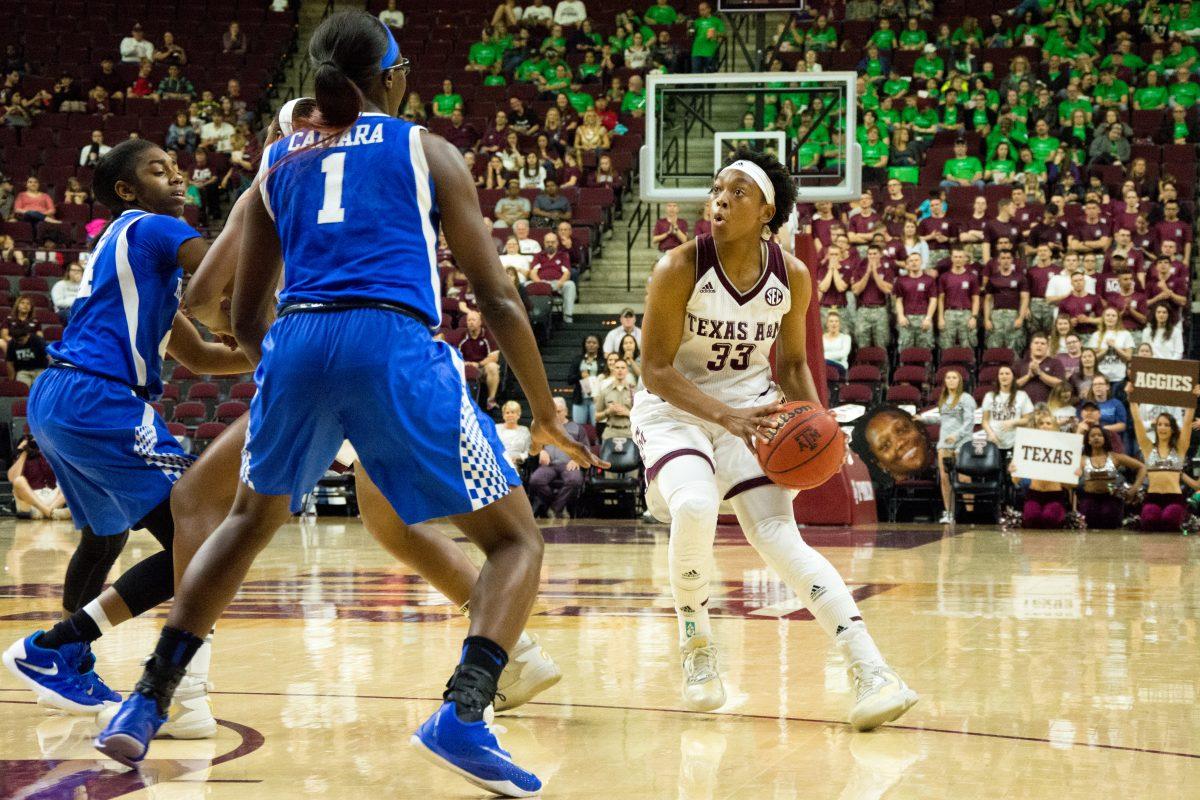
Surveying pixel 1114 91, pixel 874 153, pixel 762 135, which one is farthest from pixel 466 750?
pixel 1114 91

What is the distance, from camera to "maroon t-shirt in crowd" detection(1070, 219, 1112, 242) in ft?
49.3

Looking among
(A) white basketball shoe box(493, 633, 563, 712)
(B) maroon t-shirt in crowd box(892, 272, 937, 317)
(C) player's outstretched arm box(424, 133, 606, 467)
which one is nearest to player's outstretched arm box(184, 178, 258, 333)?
(C) player's outstretched arm box(424, 133, 606, 467)

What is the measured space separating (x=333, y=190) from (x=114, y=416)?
1.32m

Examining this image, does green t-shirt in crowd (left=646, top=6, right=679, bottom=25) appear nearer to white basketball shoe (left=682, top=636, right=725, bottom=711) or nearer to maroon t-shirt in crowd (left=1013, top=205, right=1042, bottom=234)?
maroon t-shirt in crowd (left=1013, top=205, right=1042, bottom=234)

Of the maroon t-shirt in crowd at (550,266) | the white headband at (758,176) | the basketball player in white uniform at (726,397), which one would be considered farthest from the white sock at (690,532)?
the maroon t-shirt in crowd at (550,266)

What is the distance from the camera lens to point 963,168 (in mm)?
16688

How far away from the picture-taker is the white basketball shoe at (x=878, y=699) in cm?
394

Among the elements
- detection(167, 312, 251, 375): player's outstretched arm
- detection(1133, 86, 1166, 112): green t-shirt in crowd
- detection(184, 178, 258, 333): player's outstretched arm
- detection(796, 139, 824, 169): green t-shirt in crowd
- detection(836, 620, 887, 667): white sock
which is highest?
detection(1133, 86, 1166, 112): green t-shirt in crowd

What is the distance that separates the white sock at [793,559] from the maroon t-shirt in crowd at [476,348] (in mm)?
10681

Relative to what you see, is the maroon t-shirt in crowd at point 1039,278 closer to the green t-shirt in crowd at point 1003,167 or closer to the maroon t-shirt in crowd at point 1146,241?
the maroon t-shirt in crowd at point 1146,241

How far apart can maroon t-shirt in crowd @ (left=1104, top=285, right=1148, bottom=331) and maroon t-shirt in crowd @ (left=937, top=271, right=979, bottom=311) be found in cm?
128

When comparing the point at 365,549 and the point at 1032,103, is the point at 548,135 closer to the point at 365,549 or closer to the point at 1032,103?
the point at 1032,103

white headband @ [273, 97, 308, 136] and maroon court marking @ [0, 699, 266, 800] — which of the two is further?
white headband @ [273, 97, 308, 136]

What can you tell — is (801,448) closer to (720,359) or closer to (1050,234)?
(720,359)
